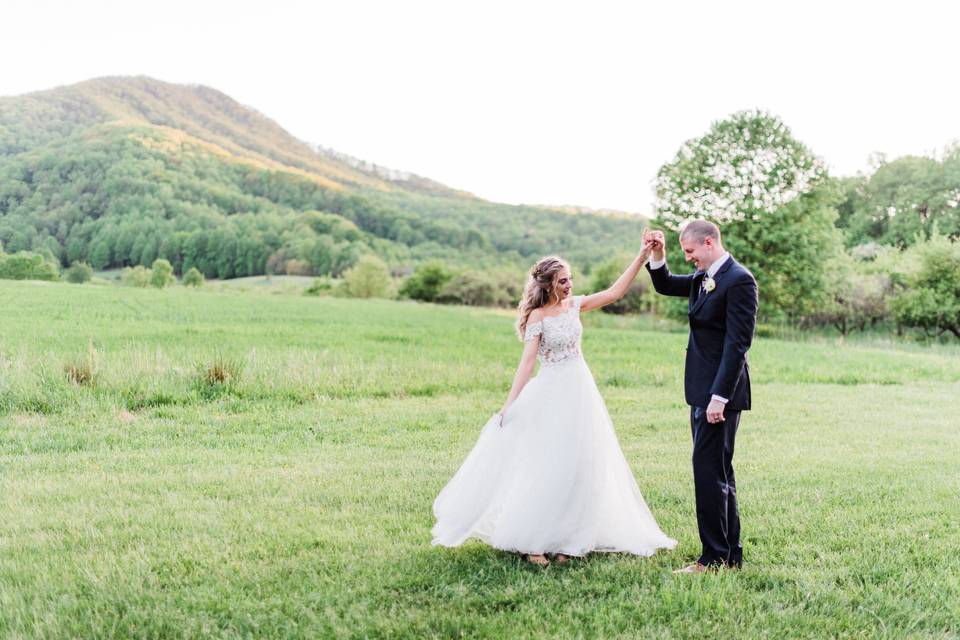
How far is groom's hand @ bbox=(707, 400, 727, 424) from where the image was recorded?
493 cm

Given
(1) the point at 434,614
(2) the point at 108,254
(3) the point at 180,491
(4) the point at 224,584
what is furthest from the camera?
(2) the point at 108,254

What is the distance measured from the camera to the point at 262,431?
415 inches

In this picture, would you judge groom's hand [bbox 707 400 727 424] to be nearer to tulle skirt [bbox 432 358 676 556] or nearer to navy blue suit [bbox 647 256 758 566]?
navy blue suit [bbox 647 256 758 566]

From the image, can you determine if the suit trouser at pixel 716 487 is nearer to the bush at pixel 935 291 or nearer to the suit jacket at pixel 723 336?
the suit jacket at pixel 723 336

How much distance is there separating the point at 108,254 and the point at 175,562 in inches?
1142

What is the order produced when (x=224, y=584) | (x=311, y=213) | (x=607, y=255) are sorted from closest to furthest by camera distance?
(x=224, y=584) → (x=311, y=213) → (x=607, y=255)

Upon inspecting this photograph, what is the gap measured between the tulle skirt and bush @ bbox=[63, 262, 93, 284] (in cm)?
2267

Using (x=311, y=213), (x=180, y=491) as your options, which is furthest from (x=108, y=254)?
(x=311, y=213)

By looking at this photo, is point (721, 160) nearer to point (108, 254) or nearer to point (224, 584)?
point (108, 254)

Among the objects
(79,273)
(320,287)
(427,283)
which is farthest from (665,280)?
(427,283)

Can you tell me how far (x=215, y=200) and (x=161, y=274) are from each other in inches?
583

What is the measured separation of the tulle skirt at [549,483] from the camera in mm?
5297

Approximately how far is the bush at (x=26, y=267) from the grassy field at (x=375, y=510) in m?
4.09

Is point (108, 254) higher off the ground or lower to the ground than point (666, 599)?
higher
